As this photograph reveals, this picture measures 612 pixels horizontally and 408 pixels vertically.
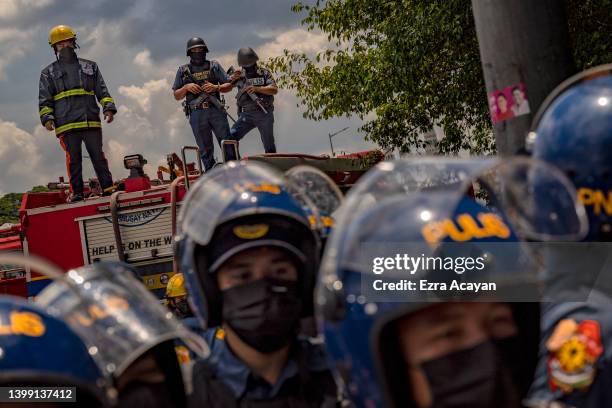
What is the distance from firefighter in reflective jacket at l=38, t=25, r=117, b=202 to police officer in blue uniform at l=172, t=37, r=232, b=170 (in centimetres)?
92

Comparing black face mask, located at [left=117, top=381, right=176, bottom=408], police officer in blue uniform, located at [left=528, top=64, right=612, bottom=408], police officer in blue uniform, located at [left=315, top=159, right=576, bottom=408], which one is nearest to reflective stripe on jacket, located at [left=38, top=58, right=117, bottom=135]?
police officer in blue uniform, located at [left=528, top=64, right=612, bottom=408]

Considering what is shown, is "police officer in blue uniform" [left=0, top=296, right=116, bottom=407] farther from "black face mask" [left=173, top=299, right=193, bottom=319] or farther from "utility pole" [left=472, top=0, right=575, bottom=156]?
"black face mask" [left=173, top=299, right=193, bottom=319]

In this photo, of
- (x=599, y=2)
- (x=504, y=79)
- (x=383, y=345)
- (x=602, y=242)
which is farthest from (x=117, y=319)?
(x=599, y=2)

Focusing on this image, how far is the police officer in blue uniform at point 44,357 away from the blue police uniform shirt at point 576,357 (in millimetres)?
1133

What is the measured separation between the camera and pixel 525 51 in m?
3.47

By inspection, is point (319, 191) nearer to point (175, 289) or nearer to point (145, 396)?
point (145, 396)

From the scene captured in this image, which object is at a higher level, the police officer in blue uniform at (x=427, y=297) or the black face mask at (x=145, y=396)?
the police officer in blue uniform at (x=427, y=297)

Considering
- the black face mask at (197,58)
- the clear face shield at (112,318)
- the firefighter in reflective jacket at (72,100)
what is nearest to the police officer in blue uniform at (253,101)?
the black face mask at (197,58)

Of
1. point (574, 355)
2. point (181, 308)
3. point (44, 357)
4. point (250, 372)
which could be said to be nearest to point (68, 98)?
point (181, 308)

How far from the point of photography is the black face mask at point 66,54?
9.08m

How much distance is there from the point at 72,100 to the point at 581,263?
786cm

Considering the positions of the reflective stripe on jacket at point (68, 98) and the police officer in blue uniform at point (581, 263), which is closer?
the police officer in blue uniform at point (581, 263)

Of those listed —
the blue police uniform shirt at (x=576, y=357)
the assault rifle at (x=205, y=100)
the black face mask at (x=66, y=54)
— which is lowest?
the blue police uniform shirt at (x=576, y=357)

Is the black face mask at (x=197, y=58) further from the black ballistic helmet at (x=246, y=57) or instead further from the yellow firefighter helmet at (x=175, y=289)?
the yellow firefighter helmet at (x=175, y=289)
